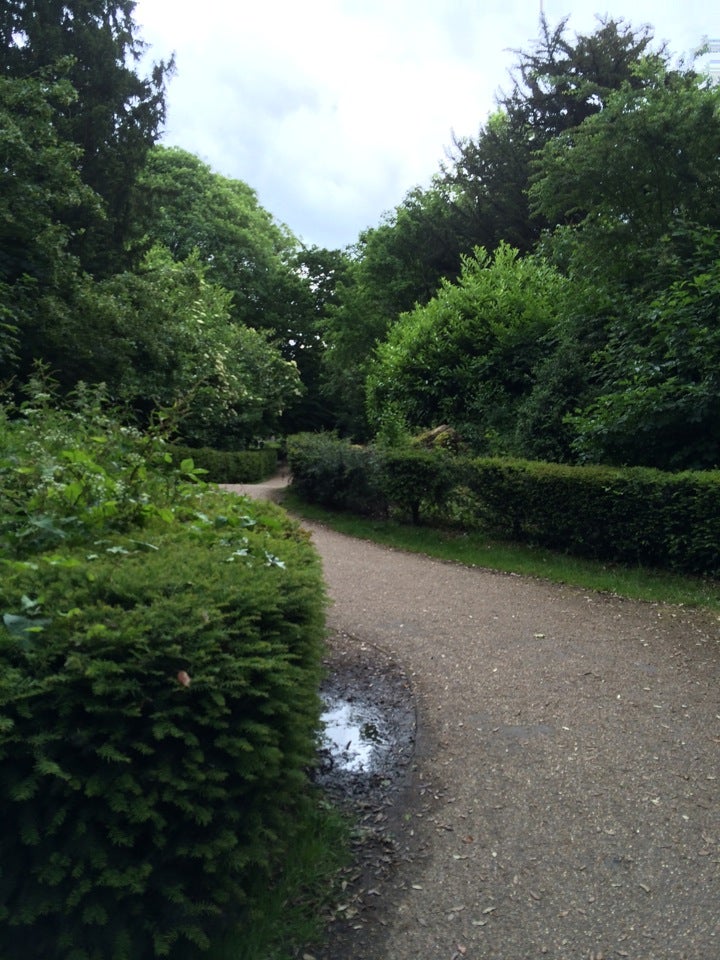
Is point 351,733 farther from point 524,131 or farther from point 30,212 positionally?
point 524,131

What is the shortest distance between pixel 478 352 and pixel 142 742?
1493cm

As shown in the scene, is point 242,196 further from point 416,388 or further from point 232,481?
point 416,388

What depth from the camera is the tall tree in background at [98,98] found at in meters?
16.5

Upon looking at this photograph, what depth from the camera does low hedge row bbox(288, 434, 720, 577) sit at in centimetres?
758

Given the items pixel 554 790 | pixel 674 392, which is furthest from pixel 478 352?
pixel 554 790

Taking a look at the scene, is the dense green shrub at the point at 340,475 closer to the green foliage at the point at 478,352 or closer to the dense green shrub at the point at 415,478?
the dense green shrub at the point at 415,478

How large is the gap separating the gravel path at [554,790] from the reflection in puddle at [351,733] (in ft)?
0.87

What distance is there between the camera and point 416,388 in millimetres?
17062

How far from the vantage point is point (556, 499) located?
878 cm

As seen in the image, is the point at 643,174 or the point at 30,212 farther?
the point at 30,212

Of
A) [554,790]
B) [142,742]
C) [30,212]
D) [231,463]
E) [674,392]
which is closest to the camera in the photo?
A: [142,742]

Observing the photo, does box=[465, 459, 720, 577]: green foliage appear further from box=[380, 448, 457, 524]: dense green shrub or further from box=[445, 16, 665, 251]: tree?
box=[445, 16, 665, 251]: tree

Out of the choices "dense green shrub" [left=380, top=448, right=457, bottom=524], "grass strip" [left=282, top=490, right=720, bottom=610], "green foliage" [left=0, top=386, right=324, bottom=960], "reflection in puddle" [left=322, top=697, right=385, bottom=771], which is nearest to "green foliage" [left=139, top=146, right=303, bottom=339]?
"dense green shrub" [left=380, top=448, right=457, bottom=524]

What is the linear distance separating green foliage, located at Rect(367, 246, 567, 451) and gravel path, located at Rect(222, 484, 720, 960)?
27.3 ft
